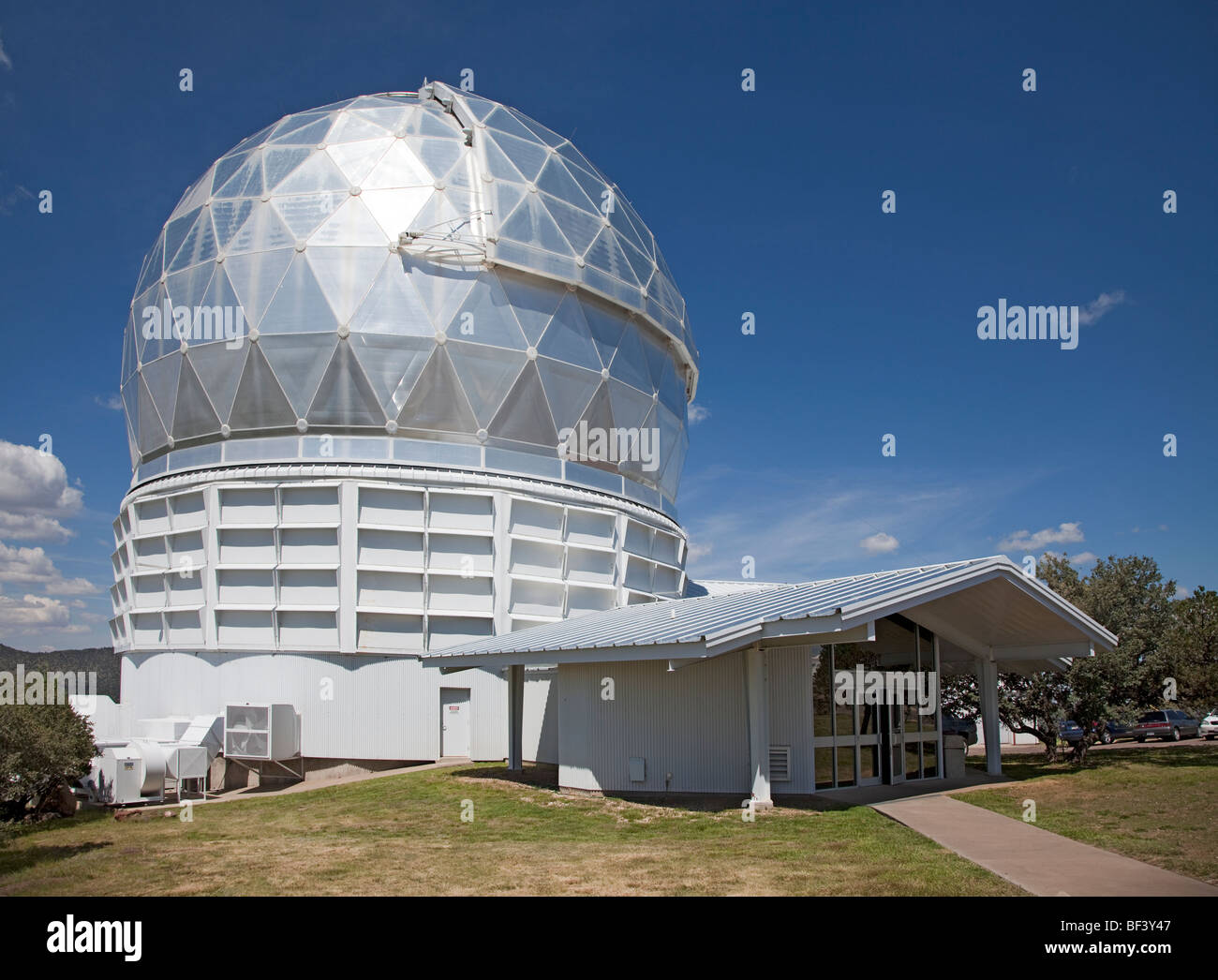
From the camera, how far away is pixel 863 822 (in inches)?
533

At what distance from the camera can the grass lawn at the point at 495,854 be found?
9.63 m

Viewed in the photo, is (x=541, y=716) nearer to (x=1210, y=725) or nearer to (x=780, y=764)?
(x=780, y=764)

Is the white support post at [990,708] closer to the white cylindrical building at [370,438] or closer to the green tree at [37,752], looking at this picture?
the white cylindrical building at [370,438]

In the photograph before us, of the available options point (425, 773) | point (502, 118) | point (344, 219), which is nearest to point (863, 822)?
point (425, 773)

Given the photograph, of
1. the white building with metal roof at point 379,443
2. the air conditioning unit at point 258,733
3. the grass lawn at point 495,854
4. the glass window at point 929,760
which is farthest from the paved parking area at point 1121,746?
the air conditioning unit at point 258,733

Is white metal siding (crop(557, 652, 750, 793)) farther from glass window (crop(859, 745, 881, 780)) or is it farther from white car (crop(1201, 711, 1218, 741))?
white car (crop(1201, 711, 1218, 741))

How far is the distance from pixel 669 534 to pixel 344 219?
14.6 metres

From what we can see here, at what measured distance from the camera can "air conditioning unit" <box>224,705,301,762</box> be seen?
2352cm

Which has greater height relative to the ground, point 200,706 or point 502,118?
point 502,118

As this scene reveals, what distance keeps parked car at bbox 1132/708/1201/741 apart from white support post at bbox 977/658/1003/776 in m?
19.6

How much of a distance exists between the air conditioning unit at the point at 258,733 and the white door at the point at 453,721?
4.07 metres

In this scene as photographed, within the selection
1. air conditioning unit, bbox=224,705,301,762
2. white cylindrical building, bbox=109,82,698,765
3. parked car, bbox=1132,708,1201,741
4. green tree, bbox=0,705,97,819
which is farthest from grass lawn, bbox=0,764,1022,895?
parked car, bbox=1132,708,1201,741
